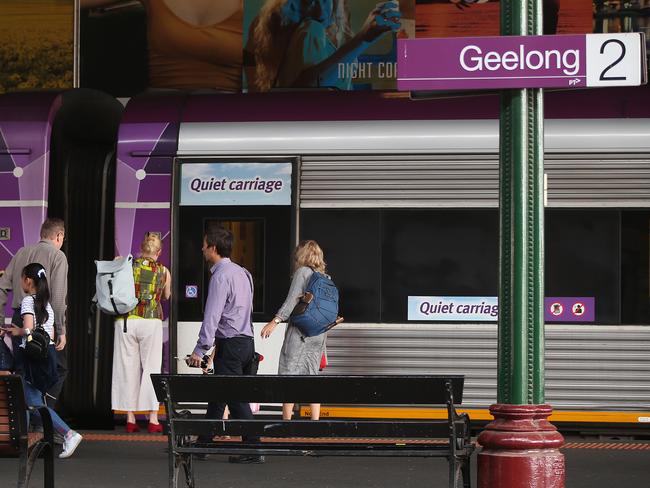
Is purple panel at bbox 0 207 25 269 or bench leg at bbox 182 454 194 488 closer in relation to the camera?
bench leg at bbox 182 454 194 488

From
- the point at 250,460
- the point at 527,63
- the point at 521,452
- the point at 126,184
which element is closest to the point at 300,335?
the point at 250,460

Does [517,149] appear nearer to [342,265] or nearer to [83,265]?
[342,265]

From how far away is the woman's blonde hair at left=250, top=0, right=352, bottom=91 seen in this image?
Result: 56.4 ft

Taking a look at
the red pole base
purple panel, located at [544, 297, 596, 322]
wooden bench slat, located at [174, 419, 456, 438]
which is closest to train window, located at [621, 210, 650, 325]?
purple panel, located at [544, 297, 596, 322]

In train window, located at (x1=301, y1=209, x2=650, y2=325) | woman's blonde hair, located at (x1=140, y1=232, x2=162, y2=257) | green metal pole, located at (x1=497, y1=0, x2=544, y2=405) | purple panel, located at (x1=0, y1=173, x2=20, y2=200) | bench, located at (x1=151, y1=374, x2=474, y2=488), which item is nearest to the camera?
green metal pole, located at (x1=497, y1=0, x2=544, y2=405)

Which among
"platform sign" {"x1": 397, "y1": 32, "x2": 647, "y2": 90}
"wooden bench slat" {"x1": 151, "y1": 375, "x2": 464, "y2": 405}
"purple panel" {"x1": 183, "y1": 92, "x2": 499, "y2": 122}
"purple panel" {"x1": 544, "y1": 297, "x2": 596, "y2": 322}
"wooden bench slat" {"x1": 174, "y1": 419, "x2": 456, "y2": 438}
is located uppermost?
"purple panel" {"x1": 183, "y1": 92, "x2": 499, "y2": 122}

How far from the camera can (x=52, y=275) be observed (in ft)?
34.3

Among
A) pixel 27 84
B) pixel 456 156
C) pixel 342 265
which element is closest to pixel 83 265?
pixel 342 265

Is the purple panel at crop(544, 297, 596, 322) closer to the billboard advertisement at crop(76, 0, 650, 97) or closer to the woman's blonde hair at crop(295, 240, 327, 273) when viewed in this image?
the woman's blonde hair at crop(295, 240, 327, 273)

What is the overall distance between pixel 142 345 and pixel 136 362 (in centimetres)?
16

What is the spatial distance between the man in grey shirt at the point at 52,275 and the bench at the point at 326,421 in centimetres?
272

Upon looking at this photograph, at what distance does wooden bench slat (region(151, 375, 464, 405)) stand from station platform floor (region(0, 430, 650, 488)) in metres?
1.45

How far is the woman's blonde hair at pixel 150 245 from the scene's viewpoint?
37.3 feet

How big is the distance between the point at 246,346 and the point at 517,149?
3.12 metres
